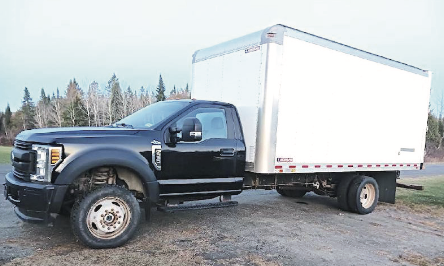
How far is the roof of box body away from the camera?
21.2 ft

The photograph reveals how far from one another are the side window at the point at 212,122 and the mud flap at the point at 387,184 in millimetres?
4811

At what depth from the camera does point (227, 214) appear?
736cm

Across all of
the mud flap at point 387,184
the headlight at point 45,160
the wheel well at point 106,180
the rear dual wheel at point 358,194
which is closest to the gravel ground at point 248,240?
the rear dual wheel at point 358,194

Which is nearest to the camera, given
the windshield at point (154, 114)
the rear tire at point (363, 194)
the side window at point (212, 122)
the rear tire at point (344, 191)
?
the windshield at point (154, 114)

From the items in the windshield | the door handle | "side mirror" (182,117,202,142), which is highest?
the windshield

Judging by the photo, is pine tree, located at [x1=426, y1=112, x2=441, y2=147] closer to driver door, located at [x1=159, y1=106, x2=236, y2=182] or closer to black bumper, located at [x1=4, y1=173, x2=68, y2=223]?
driver door, located at [x1=159, y1=106, x2=236, y2=182]

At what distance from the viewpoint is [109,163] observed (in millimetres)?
5031

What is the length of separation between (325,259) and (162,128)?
2876 mm

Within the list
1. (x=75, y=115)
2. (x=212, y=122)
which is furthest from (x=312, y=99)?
(x=75, y=115)

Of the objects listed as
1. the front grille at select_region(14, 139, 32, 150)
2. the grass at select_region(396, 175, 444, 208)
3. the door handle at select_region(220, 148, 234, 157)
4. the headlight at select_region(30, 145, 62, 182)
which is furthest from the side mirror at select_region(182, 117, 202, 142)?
the grass at select_region(396, 175, 444, 208)

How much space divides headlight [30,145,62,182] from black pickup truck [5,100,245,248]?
0.04 ft

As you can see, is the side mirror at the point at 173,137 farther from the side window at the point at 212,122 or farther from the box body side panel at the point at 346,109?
the box body side panel at the point at 346,109

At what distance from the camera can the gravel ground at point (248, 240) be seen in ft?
15.6

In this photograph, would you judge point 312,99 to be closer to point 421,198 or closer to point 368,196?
point 368,196
